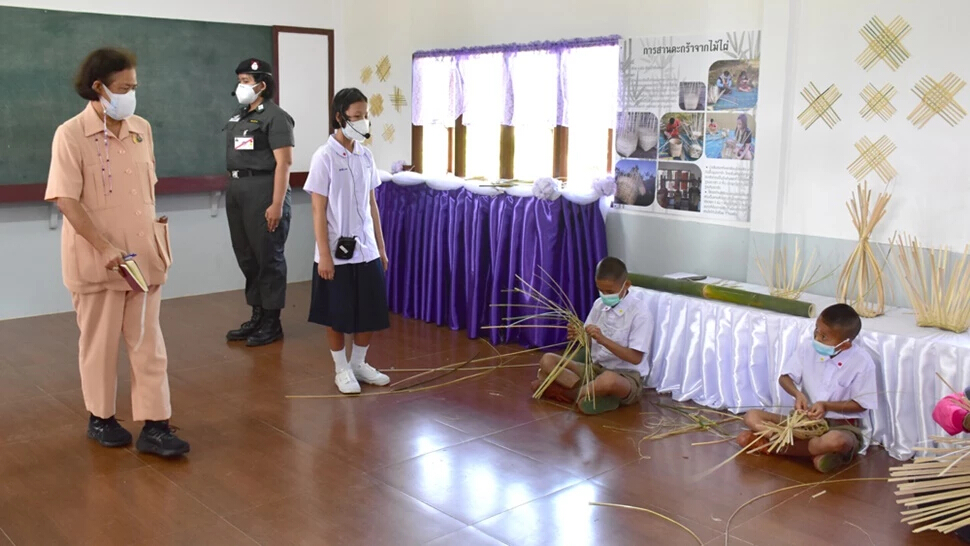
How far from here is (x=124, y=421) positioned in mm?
4363

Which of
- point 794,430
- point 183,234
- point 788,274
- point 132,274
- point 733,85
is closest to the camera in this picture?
point 132,274

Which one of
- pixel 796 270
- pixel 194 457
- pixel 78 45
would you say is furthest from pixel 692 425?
pixel 78 45

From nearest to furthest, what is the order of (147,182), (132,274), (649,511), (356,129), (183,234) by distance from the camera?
(649,511) < (132,274) < (147,182) < (356,129) < (183,234)

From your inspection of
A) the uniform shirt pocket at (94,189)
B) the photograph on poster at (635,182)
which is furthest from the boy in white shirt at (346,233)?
the photograph on poster at (635,182)

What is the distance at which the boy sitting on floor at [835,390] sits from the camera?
388 cm

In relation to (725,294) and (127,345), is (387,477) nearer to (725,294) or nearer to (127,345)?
(127,345)

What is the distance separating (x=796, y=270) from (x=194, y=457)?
324 centimetres

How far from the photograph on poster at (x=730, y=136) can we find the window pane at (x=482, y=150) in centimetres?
185

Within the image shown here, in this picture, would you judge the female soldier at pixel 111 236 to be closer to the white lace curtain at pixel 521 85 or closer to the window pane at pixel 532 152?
the white lace curtain at pixel 521 85

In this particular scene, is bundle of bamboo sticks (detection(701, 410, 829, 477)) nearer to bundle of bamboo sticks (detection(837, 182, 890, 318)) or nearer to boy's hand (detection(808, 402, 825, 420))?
boy's hand (detection(808, 402, 825, 420))

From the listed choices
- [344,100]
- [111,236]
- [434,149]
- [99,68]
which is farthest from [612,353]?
[434,149]

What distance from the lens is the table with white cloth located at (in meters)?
3.95

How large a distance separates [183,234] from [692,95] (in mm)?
4345

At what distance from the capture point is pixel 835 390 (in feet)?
13.1
